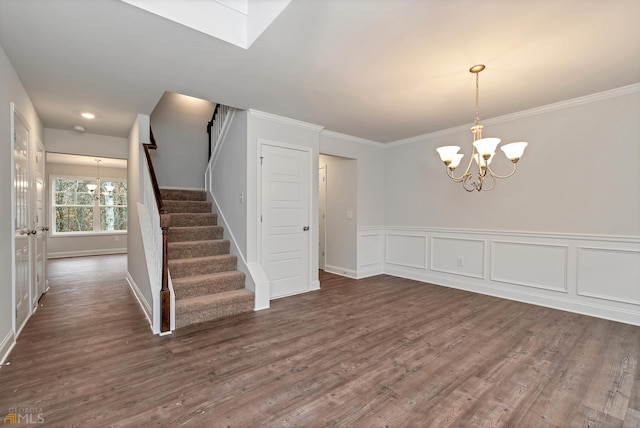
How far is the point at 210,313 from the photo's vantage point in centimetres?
329

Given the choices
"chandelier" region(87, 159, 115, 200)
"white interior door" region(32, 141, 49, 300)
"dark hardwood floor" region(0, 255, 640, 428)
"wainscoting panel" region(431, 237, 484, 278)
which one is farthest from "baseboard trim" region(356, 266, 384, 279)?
"chandelier" region(87, 159, 115, 200)

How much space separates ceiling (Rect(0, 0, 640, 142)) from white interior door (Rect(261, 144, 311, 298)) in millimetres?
746

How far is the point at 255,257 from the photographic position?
392cm

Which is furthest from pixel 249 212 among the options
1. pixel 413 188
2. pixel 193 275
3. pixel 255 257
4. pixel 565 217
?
pixel 565 217

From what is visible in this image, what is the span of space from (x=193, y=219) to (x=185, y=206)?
0.41 m

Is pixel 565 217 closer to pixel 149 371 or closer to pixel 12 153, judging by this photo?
pixel 149 371

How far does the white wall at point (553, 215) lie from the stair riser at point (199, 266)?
10.8 ft

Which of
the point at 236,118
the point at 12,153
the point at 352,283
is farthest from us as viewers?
the point at 352,283

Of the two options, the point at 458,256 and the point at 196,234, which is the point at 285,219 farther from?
the point at 458,256

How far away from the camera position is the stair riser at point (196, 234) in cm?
407

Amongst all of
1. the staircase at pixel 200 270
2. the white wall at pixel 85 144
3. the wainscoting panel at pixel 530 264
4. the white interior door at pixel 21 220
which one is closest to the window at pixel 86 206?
the white wall at pixel 85 144

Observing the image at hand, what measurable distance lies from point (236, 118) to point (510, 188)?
13.1 feet

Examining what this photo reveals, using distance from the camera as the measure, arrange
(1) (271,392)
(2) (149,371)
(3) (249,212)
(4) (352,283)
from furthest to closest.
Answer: (4) (352,283), (3) (249,212), (2) (149,371), (1) (271,392)

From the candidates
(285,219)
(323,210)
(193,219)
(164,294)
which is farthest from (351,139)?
(164,294)
